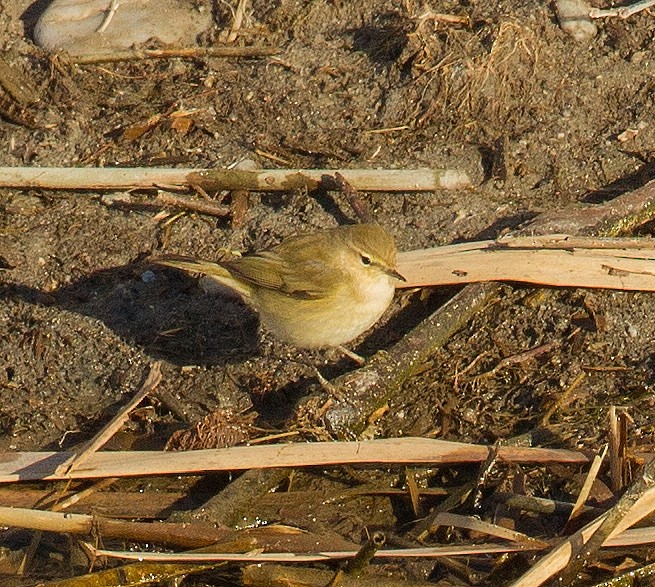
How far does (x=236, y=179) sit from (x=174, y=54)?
71.9 inches

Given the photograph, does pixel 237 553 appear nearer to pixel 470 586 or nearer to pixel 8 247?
pixel 470 586

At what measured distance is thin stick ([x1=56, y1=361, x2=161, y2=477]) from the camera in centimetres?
657

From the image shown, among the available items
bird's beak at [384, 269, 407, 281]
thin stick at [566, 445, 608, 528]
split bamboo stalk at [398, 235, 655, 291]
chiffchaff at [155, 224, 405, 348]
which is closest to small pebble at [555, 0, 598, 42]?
split bamboo stalk at [398, 235, 655, 291]

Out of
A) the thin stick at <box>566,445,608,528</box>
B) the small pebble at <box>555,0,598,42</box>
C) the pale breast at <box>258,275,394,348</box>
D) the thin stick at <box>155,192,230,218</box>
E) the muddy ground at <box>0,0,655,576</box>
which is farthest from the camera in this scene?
the small pebble at <box>555,0,598,42</box>

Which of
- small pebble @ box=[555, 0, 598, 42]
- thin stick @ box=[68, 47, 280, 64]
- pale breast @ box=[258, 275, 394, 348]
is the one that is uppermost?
small pebble @ box=[555, 0, 598, 42]

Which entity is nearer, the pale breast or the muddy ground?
the pale breast

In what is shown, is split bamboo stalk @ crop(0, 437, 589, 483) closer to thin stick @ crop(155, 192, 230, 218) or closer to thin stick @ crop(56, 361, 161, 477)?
thin stick @ crop(56, 361, 161, 477)

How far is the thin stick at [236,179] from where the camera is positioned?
8.47 m

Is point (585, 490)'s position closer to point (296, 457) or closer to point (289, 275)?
point (296, 457)

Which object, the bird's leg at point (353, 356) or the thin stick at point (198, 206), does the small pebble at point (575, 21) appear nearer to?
the thin stick at point (198, 206)

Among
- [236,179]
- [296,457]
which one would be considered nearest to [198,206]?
[236,179]

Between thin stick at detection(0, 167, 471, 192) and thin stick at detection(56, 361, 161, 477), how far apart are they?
180 cm

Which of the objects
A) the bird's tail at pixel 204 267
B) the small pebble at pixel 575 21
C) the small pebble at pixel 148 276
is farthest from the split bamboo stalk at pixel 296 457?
the small pebble at pixel 575 21

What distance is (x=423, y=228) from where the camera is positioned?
8.38m
